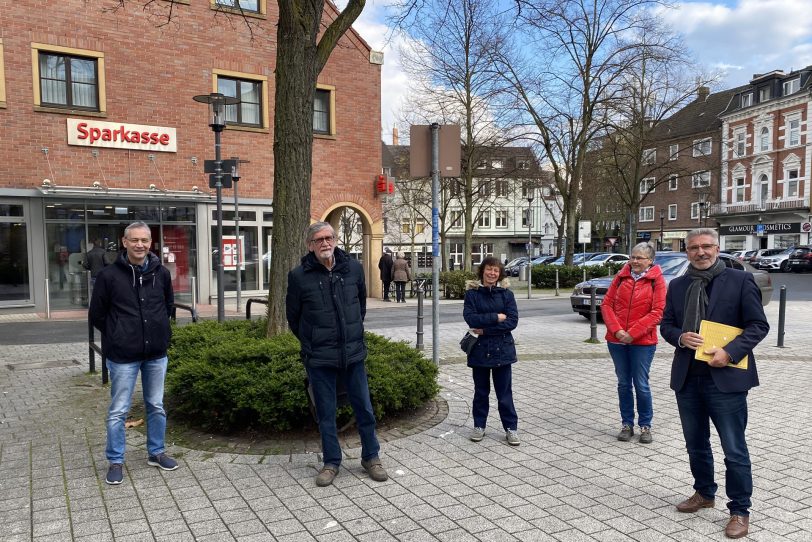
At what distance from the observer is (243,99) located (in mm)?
18828

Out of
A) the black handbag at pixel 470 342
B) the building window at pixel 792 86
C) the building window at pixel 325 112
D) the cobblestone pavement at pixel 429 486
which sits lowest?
the cobblestone pavement at pixel 429 486

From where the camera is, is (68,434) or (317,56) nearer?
(68,434)

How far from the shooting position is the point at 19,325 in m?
13.4

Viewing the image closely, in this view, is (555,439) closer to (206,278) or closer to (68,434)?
(68,434)

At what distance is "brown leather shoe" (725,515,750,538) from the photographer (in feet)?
11.0

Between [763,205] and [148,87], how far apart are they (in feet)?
166

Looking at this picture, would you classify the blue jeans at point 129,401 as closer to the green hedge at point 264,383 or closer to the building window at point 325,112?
the green hedge at point 264,383

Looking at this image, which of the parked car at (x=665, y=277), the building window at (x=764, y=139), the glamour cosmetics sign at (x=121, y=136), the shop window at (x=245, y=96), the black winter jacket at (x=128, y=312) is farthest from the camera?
the building window at (x=764, y=139)

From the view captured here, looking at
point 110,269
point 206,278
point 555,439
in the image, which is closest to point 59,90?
point 206,278

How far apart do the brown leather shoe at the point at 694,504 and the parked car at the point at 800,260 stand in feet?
136

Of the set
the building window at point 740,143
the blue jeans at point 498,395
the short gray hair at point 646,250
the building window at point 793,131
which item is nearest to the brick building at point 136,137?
the blue jeans at point 498,395

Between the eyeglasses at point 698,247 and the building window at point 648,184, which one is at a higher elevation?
the building window at point 648,184

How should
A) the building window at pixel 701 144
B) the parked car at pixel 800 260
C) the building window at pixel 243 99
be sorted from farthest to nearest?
the parked car at pixel 800 260, the building window at pixel 701 144, the building window at pixel 243 99

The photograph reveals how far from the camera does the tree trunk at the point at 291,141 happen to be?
20.1 ft
